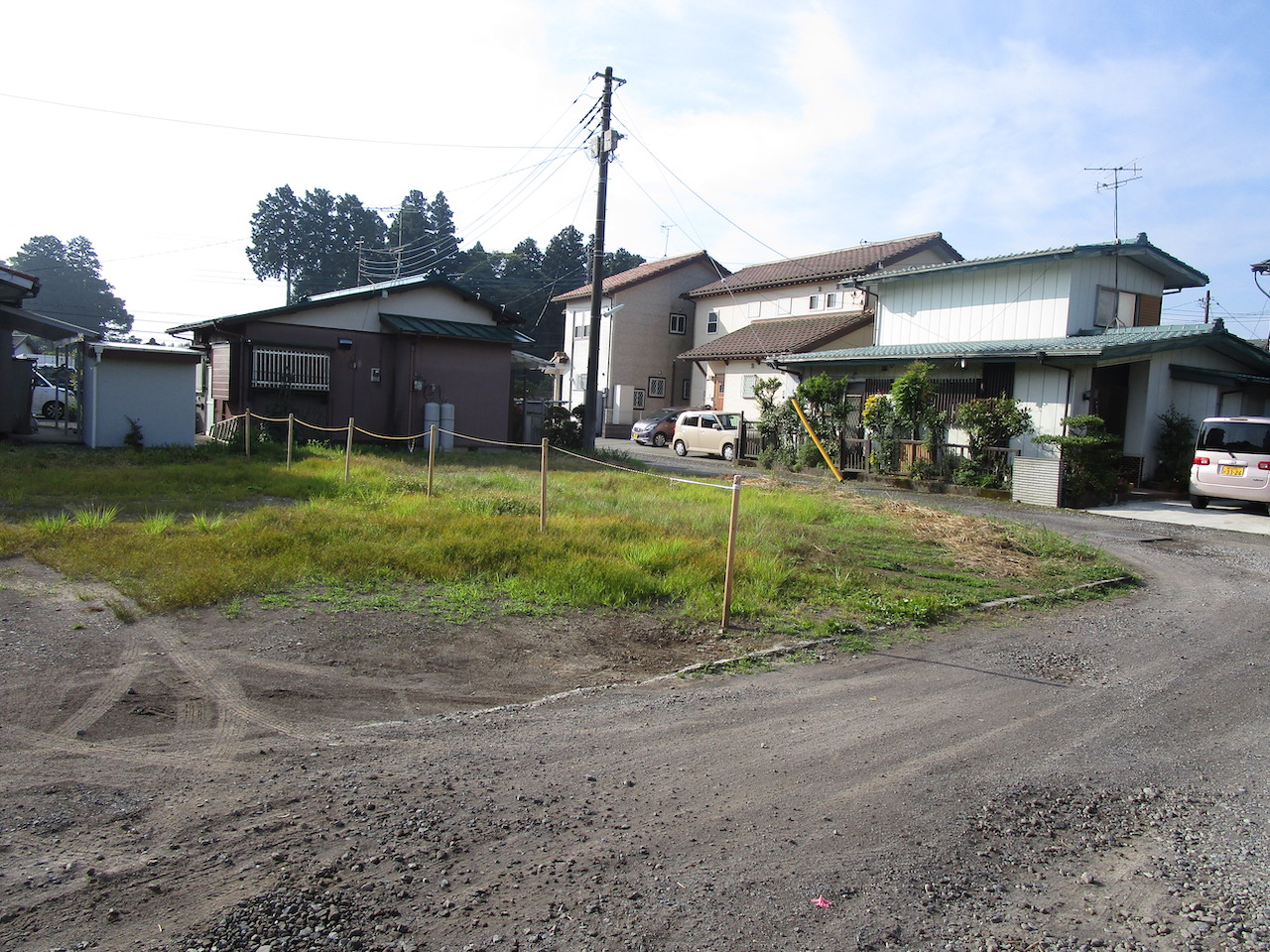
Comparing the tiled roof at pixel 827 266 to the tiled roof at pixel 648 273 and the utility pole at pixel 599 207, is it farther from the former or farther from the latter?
the utility pole at pixel 599 207

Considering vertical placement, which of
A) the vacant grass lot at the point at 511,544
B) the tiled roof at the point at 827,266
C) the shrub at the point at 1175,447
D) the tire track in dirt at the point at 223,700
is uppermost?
the tiled roof at the point at 827,266

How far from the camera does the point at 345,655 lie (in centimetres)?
562

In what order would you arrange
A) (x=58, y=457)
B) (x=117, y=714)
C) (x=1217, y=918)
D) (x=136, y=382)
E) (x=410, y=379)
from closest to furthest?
(x=1217, y=918)
(x=117, y=714)
(x=58, y=457)
(x=136, y=382)
(x=410, y=379)

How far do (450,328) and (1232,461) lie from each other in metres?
17.3

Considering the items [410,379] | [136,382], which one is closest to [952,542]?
[410,379]

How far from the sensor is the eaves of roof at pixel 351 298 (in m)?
19.6

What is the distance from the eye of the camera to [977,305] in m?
21.6

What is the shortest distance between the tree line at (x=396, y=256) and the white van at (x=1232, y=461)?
2015 inches

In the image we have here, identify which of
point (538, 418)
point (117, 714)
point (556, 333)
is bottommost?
point (117, 714)

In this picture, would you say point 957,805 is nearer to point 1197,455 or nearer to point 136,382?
point 1197,455

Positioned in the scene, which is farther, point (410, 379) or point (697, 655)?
point (410, 379)

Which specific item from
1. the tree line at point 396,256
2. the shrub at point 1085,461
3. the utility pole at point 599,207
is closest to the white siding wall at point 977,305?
the shrub at point 1085,461

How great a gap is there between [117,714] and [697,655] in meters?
3.57

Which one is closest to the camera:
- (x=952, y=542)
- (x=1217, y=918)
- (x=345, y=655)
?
(x=1217, y=918)
